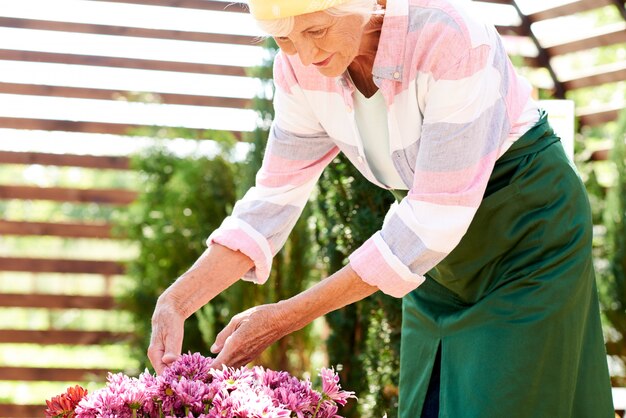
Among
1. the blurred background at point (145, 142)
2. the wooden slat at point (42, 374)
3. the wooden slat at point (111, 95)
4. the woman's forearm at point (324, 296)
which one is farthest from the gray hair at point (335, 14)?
the wooden slat at point (42, 374)

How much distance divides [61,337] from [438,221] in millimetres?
4738

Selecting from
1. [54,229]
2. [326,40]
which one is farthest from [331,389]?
[54,229]

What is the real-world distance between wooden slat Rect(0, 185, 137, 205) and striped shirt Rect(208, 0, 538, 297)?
4.16 metres

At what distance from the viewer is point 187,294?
1.81 metres

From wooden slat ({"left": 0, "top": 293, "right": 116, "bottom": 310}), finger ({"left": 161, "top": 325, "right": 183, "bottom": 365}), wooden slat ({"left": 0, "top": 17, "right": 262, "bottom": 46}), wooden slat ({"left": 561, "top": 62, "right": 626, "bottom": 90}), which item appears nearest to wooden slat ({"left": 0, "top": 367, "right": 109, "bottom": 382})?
wooden slat ({"left": 0, "top": 293, "right": 116, "bottom": 310})

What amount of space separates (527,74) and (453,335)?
16.3 feet

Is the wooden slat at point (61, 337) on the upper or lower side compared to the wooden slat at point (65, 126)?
lower

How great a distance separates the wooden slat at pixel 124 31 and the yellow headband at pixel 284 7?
13.9 feet

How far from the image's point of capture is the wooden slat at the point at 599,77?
624 cm

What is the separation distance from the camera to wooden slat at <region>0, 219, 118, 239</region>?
5875 millimetres

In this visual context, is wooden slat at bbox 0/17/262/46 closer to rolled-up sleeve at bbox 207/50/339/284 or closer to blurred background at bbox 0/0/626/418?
blurred background at bbox 0/0/626/418

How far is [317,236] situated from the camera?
423 cm

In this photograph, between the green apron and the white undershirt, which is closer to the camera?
the green apron

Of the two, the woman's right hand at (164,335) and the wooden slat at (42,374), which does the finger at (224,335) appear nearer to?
the woman's right hand at (164,335)
